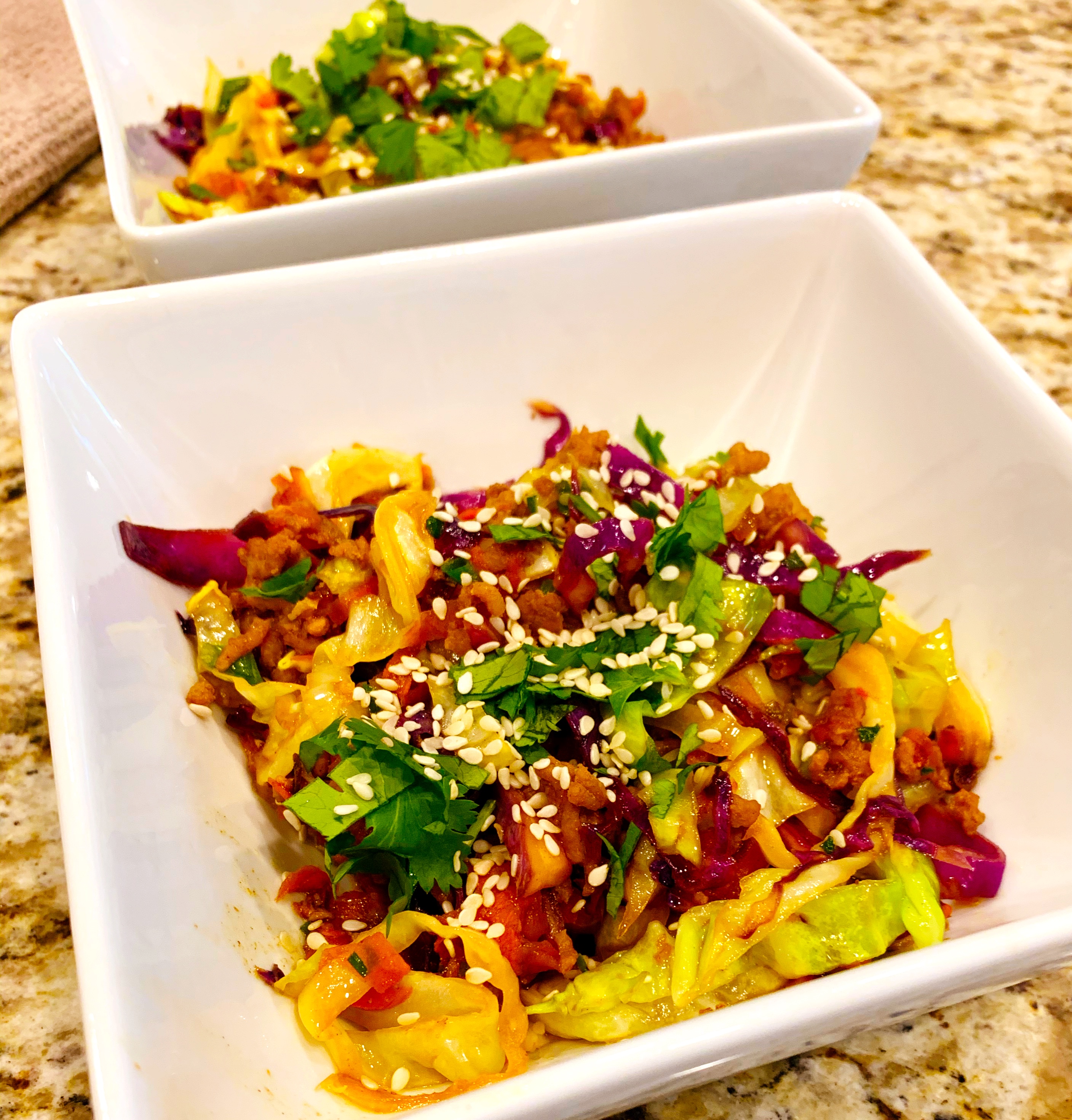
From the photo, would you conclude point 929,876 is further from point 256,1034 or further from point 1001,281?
point 1001,281

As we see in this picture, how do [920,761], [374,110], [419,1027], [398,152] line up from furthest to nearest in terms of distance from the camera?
[374,110] → [398,152] → [920,761] → [419,1027]

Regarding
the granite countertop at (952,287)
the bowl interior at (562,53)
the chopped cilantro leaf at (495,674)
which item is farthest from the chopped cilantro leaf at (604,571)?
the bowl interior at (562,53)

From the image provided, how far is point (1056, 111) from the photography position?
2.50 metres

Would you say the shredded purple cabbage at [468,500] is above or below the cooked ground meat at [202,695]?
above

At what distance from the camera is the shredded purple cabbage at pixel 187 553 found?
3.57 feet

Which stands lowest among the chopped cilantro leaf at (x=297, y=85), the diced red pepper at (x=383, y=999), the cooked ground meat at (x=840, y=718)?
the diced red pepper at (x=383, y=999)

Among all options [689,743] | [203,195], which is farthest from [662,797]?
[203,195]

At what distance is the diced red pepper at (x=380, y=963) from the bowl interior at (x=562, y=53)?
4.06 feet

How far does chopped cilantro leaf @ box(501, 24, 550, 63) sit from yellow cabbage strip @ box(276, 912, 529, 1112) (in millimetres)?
1965

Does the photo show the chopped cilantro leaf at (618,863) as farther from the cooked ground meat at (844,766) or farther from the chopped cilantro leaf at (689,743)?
the cooked ground meat at (844,766)

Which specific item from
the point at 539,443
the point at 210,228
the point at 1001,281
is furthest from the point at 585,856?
the point at 1001,281

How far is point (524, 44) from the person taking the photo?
214cm

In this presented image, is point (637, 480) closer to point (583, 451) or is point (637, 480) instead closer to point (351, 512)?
point (583, 451)

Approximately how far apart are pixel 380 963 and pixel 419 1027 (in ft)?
0.23
